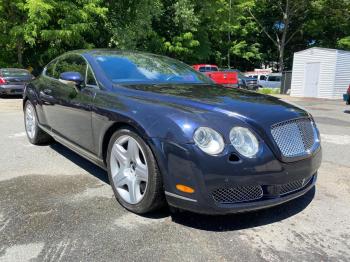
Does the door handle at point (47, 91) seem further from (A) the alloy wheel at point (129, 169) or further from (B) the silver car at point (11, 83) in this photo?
(B) the silver car at point (11, 83)

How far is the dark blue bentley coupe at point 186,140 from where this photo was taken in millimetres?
2947

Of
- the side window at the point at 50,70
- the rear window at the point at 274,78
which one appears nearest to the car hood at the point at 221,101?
the side window at the point at 50,70

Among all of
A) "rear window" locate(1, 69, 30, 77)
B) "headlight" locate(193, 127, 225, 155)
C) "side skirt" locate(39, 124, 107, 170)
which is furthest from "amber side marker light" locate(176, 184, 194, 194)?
"rear window" locate(1, 69, 30, 77)

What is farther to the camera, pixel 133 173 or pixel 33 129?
pixel 33 129

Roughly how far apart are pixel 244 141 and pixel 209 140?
0.28 meters

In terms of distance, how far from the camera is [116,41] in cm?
2486

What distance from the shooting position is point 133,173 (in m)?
3.51

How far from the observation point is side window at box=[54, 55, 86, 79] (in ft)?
14.8

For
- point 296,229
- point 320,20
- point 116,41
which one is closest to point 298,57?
point 116,41

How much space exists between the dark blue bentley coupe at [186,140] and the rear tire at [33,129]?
5.89ft

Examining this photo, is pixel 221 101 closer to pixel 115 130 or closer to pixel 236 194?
pixel 236 194

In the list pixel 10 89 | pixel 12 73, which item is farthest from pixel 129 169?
pixel 12 73

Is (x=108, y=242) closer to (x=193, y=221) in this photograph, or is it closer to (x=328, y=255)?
(x=193, y=221)

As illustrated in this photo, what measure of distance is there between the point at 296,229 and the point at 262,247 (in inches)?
19.1
